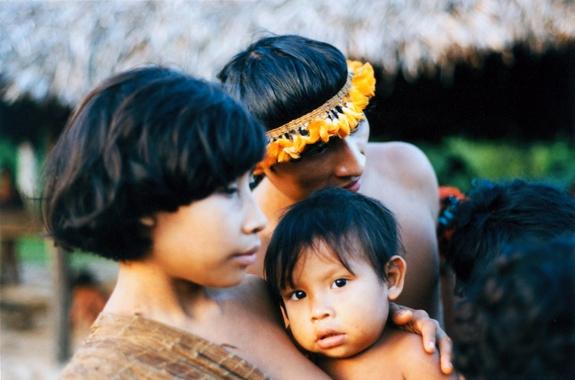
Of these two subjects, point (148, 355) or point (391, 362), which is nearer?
point (148, 355)

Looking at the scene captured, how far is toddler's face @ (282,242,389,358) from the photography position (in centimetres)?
204

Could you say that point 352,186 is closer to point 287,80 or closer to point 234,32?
point 287,80

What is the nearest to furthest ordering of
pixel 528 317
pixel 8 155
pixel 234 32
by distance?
pixel 528 317
pixel 234 32
pixel 8 155

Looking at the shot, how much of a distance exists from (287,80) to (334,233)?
594mm

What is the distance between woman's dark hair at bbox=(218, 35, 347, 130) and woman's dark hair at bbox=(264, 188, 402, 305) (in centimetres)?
37

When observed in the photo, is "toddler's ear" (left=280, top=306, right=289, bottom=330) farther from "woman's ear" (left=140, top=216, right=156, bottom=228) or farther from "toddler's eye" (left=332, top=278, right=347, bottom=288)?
"woman's ear" (left=140, top=216, right=156, bottom=228)

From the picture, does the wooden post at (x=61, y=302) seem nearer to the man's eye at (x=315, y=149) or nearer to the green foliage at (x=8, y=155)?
the man's eye at (x=315, y=149)

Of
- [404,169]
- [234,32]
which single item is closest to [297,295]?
[404,169]

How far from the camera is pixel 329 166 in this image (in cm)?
252

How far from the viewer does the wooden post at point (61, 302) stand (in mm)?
7828

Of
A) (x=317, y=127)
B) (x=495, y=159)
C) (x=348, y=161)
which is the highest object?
(x=317, y=127)

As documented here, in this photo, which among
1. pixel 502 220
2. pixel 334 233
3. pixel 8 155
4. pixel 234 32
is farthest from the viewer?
pixel 8 155

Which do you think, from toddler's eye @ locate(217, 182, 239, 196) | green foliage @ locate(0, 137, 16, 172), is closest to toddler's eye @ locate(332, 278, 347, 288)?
toddler's eye @ locate(217, 182, 239, 196)

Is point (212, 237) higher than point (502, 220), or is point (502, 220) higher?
point (212, 237)
